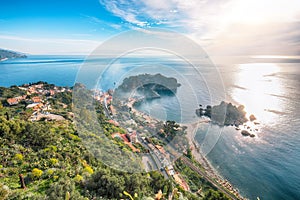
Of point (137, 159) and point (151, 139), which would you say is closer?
point (137, 159)

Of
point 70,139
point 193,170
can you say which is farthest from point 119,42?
point 193,170

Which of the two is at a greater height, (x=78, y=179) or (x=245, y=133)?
(x=78, y=179)

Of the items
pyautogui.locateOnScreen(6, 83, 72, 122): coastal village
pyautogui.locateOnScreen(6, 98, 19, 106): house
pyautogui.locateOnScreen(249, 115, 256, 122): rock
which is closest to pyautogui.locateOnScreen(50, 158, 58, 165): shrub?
pyautogui.locateOnScreen(6, 83, 72, 122): coastal village

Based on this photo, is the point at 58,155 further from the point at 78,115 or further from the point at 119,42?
the point at 119,42

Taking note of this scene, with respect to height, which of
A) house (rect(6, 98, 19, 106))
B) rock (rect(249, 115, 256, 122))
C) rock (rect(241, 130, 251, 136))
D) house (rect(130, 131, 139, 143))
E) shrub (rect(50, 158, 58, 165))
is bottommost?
rock (rect(241, 130, 251, 136))

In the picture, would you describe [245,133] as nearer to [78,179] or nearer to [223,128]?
[223,128]

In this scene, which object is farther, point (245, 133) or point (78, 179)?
point (245, 133)

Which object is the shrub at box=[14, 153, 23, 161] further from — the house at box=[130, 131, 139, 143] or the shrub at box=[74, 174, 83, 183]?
the house at box=[130, 131, 139, 143]

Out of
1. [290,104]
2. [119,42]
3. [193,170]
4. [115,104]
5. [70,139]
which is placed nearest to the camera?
[119,42]

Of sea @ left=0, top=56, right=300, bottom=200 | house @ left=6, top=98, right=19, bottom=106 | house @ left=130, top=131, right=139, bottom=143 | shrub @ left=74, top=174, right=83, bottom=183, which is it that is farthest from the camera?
house @ left=6, top=98, right=19, bottom=106

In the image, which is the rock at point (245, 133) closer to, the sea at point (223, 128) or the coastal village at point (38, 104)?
the sea at point (223, 128)

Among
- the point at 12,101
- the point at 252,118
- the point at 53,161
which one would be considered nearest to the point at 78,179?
the point at 53,161
